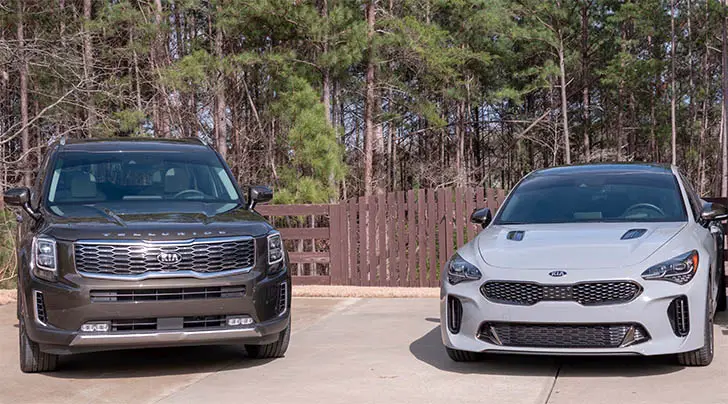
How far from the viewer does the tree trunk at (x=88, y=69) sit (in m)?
23.0

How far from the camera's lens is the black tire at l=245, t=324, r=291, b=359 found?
7777 mm

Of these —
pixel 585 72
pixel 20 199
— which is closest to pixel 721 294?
pixel 20 199

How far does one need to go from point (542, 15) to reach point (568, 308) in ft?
126

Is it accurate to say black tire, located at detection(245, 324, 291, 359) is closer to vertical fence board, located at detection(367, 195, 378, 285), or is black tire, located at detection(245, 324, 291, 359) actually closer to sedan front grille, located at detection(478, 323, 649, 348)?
sedan front grille, located at detection(478, 323, 649, 348)

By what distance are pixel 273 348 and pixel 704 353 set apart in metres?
3.33

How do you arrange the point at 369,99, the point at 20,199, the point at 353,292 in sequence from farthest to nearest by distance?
the point at 369,99, the point at 353,292, the point at 20,199

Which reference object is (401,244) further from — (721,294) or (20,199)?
(20,199)

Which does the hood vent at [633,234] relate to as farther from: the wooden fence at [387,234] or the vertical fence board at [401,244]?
the vertical fence board at [401,244]

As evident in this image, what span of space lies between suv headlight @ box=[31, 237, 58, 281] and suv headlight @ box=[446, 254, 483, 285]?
286 cm

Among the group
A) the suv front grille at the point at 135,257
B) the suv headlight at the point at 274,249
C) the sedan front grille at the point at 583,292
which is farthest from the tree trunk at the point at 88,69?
the sedan front grille at the point at 583,292

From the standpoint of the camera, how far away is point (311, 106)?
2883cm

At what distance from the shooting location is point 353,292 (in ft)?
43.3

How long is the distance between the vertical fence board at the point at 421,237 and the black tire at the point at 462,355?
269 inches

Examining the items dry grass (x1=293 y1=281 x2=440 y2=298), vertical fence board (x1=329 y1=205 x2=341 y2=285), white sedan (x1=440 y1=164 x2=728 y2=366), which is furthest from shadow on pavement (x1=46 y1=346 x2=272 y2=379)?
vertical fence board (x1=329 y1=205 x2=341 y2=285)
